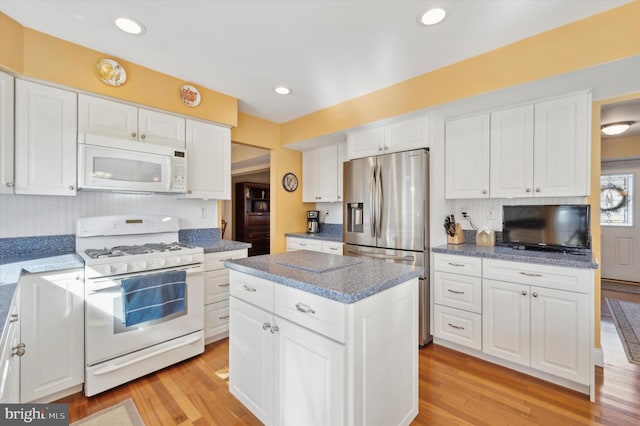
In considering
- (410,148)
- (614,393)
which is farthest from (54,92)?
(614,393)

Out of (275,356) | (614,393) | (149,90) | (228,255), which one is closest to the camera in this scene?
(275,356)

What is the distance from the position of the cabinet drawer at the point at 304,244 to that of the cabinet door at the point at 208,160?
1.23m

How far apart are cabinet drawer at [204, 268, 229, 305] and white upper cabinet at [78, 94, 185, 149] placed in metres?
1.33

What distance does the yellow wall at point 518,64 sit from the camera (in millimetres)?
1781

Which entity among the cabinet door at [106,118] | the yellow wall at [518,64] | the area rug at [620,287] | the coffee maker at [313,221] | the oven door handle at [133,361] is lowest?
the area rug at [620,287]

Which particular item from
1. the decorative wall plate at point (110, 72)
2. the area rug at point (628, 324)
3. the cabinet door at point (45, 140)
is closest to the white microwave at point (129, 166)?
the cabinet door at point (45, 140)

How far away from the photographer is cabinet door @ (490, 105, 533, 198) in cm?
248

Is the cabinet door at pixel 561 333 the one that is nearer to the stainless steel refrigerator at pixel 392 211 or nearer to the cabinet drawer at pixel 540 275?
the cabinet drawer at pixel 540 275

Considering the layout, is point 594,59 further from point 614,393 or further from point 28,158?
point 28,158

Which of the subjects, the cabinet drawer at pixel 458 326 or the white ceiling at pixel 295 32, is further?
the cabinet drawer at pixel 458 326

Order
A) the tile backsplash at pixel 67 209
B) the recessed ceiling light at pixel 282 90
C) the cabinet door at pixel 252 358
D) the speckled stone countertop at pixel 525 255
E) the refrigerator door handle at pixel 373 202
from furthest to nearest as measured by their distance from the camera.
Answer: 1. the refrigerator door handle at pixel 373 202
2. the recessed ceiling light at pixel 282 90
3. the tile backsplash at pixel 67 209
4. the speckled stone countertop at pixel 525 255
5. the cabinet door at pixel 252 358

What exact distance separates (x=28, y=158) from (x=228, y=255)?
5.53 feet

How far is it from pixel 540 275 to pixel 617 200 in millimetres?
4414

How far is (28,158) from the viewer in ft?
6.73
